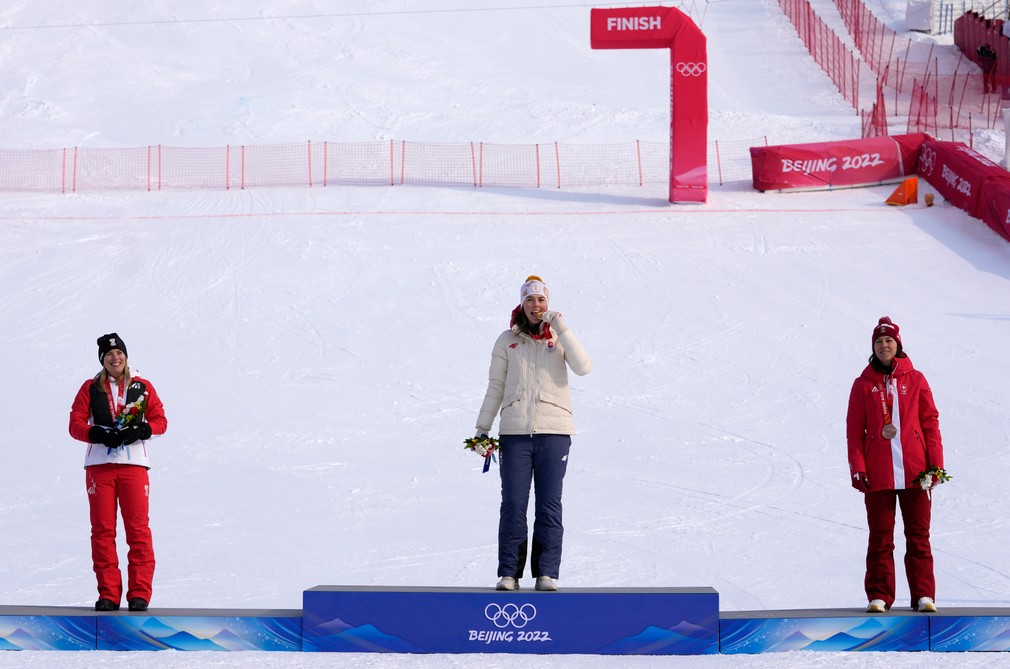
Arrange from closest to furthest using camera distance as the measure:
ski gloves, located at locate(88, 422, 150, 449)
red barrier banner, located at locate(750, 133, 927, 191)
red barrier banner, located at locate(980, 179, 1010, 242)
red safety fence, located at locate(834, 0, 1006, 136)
Result: ski gloves, located at locate(88, 422, 150, 449) → red barrier banner, located at locate(980, 179, 1010, 242) → red barrier banner, located at locate(750, 133, 927, 191) → red safety fence, located at locate(834, 0, 1006, 136)

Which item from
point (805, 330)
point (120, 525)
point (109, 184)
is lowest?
point (120, 525)

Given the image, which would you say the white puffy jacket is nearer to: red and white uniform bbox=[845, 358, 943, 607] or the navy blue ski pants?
the navy blue ski pants

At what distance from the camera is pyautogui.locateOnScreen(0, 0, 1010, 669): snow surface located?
29.2 feet

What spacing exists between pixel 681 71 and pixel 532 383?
15.5 m

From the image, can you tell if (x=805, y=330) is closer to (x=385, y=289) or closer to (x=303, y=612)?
(x=385, y=289)

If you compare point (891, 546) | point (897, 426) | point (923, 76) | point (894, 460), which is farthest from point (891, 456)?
point (923, 76)

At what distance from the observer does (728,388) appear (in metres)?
13.7

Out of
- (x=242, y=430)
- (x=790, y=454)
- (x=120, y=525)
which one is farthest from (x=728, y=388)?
(x=120, y=525)

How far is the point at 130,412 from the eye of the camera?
661 cm

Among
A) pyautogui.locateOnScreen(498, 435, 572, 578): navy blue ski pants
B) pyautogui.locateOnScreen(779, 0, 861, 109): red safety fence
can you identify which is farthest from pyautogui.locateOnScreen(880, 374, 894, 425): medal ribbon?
pyautogui.locateOnScreen(779, 0, 861, 109): red safety fence

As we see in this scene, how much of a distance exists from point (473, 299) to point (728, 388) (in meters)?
4.13

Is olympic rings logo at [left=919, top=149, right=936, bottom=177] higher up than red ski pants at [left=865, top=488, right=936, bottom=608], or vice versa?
olympic rings logo at [left=919, top=149, right=936, bottom=177]

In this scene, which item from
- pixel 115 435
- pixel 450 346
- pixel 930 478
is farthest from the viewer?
pixel 450 346

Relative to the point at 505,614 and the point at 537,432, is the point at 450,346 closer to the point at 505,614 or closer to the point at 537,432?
the point at 537,432
